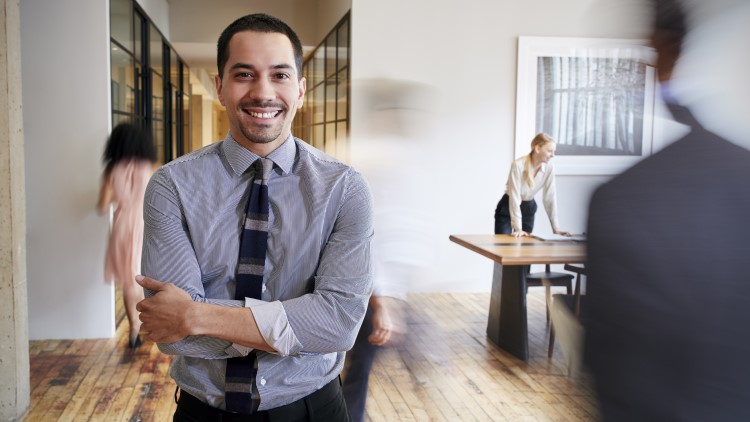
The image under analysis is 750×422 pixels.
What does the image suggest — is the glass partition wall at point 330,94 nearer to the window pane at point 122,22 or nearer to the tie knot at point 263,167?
the window pane at point 122,22

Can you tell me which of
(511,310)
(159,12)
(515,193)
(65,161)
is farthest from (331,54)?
(511,310)

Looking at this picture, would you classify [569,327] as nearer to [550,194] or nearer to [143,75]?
[550,194]

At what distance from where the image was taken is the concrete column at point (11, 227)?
3.42 m

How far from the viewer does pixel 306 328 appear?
58.4 inches

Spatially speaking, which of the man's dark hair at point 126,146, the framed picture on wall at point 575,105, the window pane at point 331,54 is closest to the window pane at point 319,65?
the window pane at point 331,54

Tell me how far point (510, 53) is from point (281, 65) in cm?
588

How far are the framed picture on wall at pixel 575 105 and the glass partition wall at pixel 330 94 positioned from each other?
6.20 feet

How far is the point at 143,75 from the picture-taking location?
273 inches

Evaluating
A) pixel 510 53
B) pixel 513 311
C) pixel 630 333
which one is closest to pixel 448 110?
pixel 510 53

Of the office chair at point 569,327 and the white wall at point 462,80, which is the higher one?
the white wall at point 462,80

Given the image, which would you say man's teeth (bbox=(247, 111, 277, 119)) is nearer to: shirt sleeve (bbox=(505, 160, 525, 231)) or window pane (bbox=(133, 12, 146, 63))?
shirt sleeve (bbox=(505, 160, 525, 231))

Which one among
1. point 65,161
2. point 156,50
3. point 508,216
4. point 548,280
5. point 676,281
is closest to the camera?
point 676,281

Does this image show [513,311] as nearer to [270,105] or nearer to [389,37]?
[389,37]

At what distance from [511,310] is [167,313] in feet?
12.7
